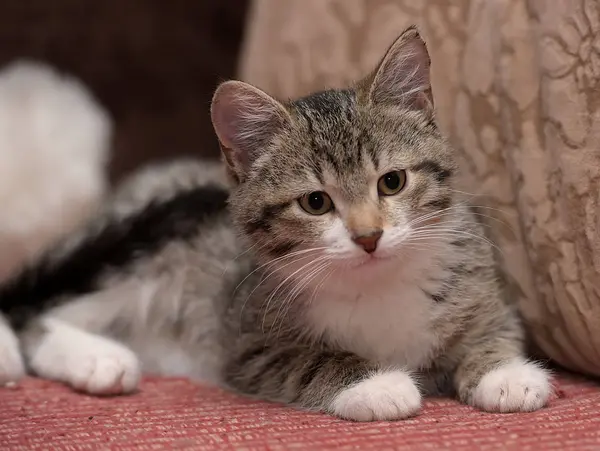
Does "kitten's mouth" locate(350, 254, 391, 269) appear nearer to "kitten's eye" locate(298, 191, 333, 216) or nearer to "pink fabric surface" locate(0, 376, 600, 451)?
"kitten's eye" locate(298, 191, 333, 216)

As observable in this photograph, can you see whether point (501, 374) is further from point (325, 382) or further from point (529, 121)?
point (529, 121)

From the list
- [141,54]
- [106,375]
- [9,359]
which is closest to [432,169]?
[106,375]

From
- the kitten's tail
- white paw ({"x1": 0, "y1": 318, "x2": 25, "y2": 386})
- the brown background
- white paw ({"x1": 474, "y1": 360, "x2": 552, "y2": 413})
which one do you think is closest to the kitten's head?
white paw ({"x1": 474, "y1": 360, "x2": 552, "y2": 413})

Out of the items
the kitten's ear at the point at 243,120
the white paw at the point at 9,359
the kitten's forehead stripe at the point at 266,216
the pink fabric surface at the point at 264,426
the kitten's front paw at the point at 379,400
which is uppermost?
the kitten's ear at the point at 243,120

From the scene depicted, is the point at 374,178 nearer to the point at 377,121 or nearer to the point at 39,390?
the point at 377,121

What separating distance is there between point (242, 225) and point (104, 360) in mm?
351

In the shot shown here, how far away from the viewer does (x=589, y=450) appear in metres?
0.98

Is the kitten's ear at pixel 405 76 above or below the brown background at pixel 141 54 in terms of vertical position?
below

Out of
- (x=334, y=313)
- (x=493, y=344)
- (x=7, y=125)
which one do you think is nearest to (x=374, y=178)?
(x=334, y=313)

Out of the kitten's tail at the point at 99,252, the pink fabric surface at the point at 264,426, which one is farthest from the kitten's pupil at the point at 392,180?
the kitten's tail at the point at 99,252

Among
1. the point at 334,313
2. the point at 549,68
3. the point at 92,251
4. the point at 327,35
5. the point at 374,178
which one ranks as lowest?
the point at 334,313

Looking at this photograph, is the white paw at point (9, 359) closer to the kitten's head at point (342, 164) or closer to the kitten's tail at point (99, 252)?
the kitten's tail at point (99, 252)

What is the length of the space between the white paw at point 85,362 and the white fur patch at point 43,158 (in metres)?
0.23

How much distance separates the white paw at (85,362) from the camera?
138cm
